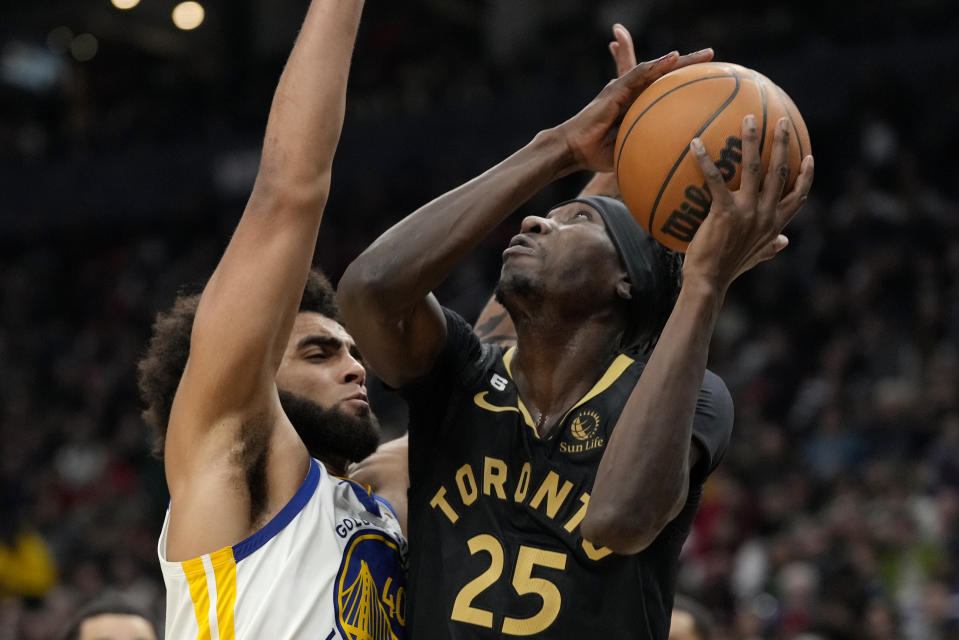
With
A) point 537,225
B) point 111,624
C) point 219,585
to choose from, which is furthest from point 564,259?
point 111,624

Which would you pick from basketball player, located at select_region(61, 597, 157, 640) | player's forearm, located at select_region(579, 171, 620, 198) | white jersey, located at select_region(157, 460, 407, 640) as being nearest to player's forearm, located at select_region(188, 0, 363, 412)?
white jersey, located at select_region(157, 460, 407, 640)

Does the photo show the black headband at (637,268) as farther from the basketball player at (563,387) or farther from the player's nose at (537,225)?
the player's nose at (537,225)

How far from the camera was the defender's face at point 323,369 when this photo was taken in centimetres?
333

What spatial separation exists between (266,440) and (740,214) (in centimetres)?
119

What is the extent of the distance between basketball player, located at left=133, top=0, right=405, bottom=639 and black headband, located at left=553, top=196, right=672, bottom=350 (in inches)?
28.9

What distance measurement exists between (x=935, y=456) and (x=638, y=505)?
7.14 meters

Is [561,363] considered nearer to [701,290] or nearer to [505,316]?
[701,290]

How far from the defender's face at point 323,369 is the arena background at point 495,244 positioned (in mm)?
4702

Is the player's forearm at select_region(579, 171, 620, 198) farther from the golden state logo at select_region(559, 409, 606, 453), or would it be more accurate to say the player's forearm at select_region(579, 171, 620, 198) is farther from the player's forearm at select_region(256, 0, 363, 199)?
the player's forearm at select_region(256, 0, 363, 199)

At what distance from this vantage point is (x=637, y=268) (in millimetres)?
3096

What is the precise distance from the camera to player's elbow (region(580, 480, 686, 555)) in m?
2.54

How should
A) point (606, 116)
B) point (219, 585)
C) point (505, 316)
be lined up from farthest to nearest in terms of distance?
1. point (505, 316)
2. point (606, 116)
3. point (219, 585)

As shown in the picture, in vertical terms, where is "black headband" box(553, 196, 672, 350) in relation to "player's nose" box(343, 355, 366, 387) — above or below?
above

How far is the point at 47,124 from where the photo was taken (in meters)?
19.9
